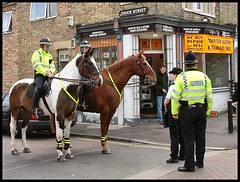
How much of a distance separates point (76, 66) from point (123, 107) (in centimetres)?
551

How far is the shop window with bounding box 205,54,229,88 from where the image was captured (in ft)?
49.0

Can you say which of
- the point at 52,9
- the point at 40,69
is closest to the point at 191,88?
the point at 40,69

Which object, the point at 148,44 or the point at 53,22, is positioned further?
the point at 53,22

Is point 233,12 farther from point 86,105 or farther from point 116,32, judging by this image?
point 86,105

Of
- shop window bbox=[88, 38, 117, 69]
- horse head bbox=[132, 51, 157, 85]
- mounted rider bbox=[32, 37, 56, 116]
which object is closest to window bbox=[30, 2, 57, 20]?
shop window bbox=[88, 38, 117, 69]

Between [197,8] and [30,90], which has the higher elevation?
[197,8]

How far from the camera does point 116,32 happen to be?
12.7m

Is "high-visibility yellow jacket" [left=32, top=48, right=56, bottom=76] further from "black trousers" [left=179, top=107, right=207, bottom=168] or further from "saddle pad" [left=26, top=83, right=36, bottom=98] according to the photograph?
"black trousers" [left=179, top=107, right=207, bottom=168]

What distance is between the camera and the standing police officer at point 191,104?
5742mm

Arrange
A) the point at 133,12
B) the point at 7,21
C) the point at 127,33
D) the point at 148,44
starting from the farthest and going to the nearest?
the point at 7,21 → the point at 148,44 → the point at 127,33 → the point at 133,12

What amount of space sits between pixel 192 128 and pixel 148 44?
749 cm

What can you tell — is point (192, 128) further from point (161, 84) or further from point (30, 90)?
point (161, 84)

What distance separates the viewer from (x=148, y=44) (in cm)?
1278

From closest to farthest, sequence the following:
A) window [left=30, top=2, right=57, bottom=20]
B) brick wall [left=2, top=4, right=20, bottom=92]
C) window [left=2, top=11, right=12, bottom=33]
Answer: window [left=30, top=2, right=57, bottom=20] → brick wall [left=2, top=4, right=20, bottom=92] → window [left=2, top=11, right=12, bottom=33]
